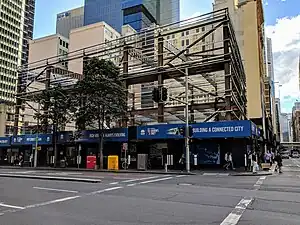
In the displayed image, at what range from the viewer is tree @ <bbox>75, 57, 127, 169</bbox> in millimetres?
33281

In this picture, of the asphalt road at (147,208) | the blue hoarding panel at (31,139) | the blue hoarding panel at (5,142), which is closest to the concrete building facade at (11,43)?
the blue hoarding panel at (5,142)

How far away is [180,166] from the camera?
103 ft

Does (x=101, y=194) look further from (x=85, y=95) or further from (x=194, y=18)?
(x=194, y=18)

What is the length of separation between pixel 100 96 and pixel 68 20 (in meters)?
131

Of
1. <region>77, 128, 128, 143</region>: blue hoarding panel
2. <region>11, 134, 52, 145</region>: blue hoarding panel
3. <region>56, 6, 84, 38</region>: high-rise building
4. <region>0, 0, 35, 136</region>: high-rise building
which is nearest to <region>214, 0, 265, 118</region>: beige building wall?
<region>77, 128, 128, 143</region>: blue hoarding panel

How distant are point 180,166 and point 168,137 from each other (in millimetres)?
3139

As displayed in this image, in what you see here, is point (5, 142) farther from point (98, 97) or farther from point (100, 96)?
point (98, 97)

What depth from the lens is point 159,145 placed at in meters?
33.3

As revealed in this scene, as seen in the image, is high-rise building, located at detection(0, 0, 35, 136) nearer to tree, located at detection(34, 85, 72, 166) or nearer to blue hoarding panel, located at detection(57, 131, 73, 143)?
tree, located at detection(34, 85, 72, 166)

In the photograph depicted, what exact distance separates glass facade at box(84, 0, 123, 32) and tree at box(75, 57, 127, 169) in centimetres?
9669

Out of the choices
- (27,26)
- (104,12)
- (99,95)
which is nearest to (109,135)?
(99,95)

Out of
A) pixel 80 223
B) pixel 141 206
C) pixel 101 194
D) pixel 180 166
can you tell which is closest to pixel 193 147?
pixel 180 166

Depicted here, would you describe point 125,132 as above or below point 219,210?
above

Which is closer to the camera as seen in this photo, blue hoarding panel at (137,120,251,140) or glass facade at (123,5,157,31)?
blue hoarding panel at (137,120,251,140)
